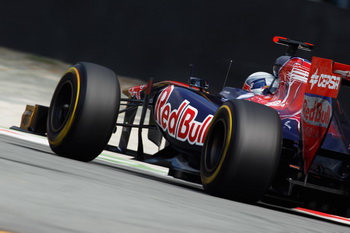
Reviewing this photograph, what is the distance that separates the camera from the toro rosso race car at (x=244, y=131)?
16.7 feet

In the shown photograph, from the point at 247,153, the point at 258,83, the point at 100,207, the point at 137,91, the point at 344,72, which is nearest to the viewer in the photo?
the point at 100,207

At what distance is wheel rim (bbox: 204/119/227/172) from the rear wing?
1.95ft

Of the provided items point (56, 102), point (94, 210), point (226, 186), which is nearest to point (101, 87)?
point (56, 102)

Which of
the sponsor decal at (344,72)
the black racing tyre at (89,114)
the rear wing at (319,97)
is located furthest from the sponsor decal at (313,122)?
the black racing tyre at (89,114)

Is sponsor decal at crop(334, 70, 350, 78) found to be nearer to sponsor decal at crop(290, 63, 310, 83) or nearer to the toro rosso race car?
the toro rosso race car

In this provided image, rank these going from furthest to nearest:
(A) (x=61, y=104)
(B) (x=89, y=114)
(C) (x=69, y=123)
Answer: (A) (x=61, y=104) → (C) (x=69, y=123) → (B) (x=89, y=114)

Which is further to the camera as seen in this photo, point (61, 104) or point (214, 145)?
point (61, 104)

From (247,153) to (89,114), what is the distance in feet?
5.12

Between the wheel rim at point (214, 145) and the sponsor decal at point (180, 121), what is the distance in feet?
1.75

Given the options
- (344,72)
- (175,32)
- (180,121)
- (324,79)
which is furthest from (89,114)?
(175,32)

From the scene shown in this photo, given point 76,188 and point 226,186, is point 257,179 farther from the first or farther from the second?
point 76,188

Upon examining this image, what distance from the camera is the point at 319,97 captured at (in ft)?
17.9

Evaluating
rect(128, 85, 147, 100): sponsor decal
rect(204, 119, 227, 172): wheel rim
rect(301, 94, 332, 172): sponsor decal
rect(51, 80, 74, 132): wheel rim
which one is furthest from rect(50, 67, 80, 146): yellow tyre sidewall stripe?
rect(301, 94, 332, 172): sponsor decal

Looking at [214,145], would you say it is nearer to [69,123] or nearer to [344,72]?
[344,72]
